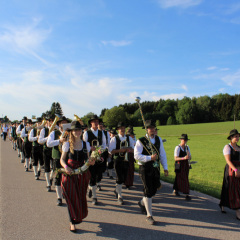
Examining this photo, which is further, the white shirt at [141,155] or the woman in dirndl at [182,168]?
the woman in dirndl at [182,168]

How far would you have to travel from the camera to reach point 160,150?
5.48 metres

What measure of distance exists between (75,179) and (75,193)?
275 millimetres

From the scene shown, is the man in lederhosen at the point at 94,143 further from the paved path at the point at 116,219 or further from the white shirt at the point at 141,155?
the white shirt at the point at 141,155

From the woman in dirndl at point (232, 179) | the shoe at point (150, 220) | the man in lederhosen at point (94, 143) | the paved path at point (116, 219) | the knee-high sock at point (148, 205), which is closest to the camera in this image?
the paved path at point (116, 219)

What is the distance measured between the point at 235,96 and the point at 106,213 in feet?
330

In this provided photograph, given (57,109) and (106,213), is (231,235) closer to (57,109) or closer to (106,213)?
(106,213)

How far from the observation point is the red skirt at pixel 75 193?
460 centimetres

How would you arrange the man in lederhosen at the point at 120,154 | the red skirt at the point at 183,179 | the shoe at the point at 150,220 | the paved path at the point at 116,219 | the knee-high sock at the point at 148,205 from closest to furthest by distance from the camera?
the paved path at the point at 116,219 < the shoe at the point at 150,220 < the knee-high sock at the point at 148,205 < the red skirt at the point at 183,179 < the man in lederhosen at the point at 120,154

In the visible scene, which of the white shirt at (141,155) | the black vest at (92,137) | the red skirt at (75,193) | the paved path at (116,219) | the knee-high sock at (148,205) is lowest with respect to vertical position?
the paved path at (116,219)

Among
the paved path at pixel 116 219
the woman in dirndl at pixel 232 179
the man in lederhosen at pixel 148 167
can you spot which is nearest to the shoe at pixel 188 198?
the paved path at pixel 116 219

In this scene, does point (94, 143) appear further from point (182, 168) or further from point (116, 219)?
point (182, 168)

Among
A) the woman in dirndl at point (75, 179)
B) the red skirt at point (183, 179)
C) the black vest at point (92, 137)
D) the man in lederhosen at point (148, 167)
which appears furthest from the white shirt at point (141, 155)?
the black vest at point (92, 137)

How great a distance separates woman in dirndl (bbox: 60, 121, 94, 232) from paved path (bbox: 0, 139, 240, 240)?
0.36m

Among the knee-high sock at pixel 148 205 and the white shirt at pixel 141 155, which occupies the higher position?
the white shirt at pixel 141 155
